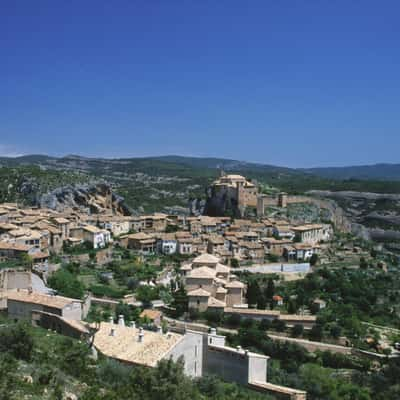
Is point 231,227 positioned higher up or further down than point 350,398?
higher up

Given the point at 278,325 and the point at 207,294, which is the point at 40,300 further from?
the point at 278,325

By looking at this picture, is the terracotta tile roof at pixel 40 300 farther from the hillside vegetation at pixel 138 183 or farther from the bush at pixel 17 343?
the hillside vegetation at pixel 138 183

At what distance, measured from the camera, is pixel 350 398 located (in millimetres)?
20047

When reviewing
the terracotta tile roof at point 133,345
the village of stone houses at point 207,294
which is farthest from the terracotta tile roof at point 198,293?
the terracotta tile roof at point 133,345

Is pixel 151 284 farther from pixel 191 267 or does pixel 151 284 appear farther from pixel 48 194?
pixel 48 194

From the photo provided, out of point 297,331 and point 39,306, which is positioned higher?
point 39,306

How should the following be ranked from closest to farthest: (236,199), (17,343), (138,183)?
(17,343)
(236,199)
(138,183)

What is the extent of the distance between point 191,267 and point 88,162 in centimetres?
16257

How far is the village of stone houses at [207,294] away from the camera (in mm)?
18106

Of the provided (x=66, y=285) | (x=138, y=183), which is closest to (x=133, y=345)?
(x=66, y=285)

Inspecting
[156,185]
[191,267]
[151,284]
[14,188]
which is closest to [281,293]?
[191,267]

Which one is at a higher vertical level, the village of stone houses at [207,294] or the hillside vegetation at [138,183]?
the hillside vegetation at [138,183]

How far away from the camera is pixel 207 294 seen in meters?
29.2

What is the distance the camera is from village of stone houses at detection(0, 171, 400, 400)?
713 inches
